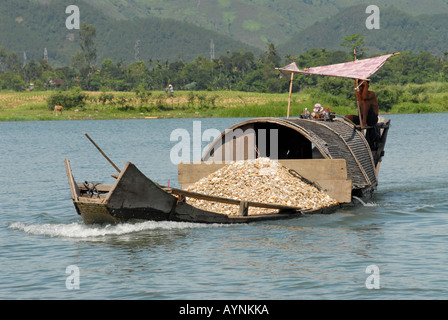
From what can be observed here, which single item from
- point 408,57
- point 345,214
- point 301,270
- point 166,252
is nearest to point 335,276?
point 301,270

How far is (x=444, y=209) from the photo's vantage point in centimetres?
1838

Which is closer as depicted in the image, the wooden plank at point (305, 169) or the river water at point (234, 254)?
the river water at point (234, 254)

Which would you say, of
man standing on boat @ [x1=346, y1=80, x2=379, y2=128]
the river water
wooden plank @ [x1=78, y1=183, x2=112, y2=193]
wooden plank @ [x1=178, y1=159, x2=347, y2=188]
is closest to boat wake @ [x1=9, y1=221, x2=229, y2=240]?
the river water

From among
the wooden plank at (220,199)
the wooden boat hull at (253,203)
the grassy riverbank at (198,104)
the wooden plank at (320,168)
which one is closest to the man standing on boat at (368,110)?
the wooden boat hull at (253,203)

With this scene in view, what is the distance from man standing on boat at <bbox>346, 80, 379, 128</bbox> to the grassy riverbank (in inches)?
1976

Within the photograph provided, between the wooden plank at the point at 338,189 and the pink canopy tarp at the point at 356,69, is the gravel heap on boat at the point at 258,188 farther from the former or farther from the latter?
the pink canopy tarp at the point at 356,69

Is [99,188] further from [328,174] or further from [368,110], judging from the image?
[368,110]

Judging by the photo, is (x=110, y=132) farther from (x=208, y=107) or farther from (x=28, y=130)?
(x=208, y=107)

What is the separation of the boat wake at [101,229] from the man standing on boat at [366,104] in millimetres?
6643

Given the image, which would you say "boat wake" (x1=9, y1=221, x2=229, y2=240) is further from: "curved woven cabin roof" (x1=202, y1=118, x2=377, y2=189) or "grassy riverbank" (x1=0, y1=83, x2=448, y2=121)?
"grassy riverbank" (x1=0, y1=83, x2=448, y2=121)

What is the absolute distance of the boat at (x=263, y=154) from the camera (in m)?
13.9

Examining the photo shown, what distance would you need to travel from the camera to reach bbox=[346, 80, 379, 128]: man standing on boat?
19.6m

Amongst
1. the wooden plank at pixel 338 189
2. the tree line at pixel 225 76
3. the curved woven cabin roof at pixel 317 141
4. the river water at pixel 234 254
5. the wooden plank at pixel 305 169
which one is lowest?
the river water at pixel 234 254

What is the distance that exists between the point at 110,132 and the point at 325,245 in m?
47.4
